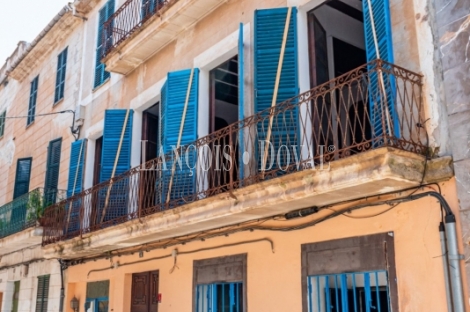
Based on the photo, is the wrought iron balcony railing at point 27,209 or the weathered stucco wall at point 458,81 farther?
the wrought iron balcony railing at point 27,209

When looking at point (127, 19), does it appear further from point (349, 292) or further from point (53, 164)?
point (349, 292)

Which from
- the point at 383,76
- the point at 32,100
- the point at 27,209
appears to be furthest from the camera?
the point at 32,100

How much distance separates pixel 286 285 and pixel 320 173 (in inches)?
80.9

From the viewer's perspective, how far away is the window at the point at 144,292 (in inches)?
401

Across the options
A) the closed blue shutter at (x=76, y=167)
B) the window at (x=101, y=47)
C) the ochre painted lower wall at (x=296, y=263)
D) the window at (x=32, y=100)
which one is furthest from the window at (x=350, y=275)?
the window at (x=32, y=100)

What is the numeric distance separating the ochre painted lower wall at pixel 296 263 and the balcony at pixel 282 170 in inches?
12.9

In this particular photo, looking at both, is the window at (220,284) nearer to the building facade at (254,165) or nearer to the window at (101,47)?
the building facade at (254,165)

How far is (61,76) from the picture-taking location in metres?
15.8

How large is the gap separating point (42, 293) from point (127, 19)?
7.29 metres

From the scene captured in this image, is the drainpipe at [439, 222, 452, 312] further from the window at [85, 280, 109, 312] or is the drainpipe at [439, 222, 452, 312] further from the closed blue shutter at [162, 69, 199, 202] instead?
the window at [85, 280, 109, 312]

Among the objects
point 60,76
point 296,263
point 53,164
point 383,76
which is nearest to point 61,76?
point 60,76

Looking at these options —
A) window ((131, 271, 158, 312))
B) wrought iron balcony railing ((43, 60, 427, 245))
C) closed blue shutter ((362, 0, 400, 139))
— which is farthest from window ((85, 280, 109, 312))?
closed blue shutter ((362, 0, 400, 139))

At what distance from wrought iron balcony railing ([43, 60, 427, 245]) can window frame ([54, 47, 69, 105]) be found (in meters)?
4.44

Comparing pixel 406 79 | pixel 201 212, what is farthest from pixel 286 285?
pixel 406 79
